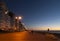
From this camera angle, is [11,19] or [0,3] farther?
[11,19]

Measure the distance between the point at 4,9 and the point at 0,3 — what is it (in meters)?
8.60

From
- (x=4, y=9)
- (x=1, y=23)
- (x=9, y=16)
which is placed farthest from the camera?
(x=9, y=16)

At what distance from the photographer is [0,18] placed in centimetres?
12688

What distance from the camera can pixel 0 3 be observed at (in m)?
125

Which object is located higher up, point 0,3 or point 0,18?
point 0,3

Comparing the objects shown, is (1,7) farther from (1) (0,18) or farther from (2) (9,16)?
(2) (9,16)

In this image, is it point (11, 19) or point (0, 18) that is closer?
point (0, 18)

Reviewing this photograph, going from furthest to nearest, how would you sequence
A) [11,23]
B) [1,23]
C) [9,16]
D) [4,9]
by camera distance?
[11,23]
[9,16]
[4,9]
[1,23]

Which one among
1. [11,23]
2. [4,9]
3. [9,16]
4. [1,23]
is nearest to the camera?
[1,23]

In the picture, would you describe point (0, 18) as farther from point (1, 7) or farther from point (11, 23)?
point (11, 23)

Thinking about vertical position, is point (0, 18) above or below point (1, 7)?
below

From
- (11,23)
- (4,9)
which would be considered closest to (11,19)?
(11,23)

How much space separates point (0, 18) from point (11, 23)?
43618 mm

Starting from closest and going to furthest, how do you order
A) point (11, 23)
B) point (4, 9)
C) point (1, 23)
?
point (1, 23), point (4, 9), point (11, 23)
